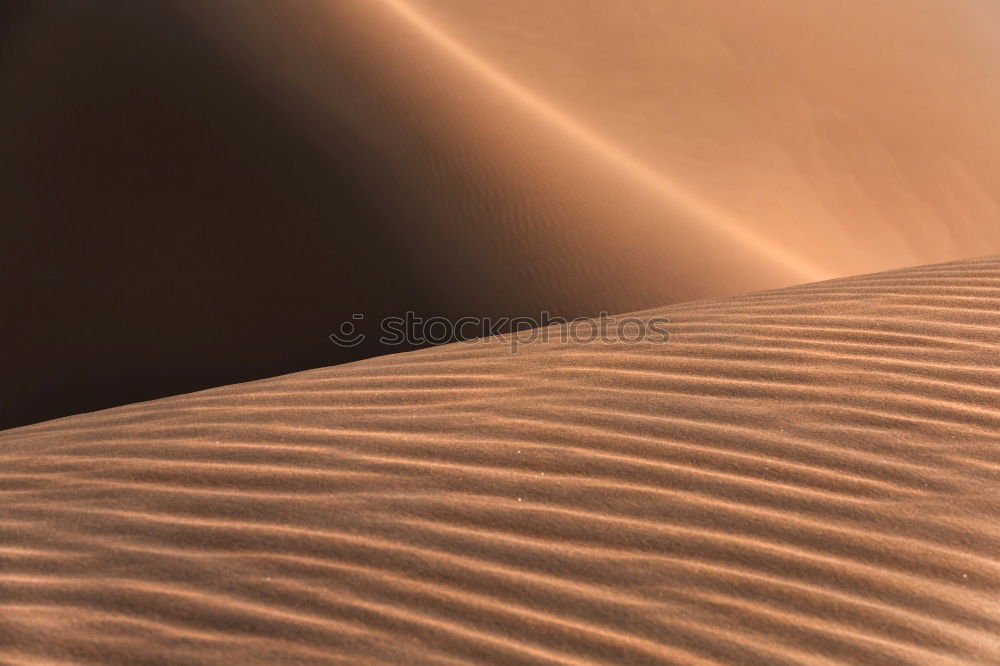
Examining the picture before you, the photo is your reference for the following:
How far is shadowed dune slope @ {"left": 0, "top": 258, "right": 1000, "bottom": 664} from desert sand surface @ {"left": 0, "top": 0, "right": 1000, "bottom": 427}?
3.68 metres

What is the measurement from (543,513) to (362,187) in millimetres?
5620

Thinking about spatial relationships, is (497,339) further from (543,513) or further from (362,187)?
(362,187)

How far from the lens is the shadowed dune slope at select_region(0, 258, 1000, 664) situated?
2078 millimetres

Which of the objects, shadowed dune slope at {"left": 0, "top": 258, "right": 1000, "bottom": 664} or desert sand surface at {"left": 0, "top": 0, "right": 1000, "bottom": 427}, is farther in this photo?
desert sand surface at {"left": 0, "top": 0, "right": 1000, "bottom": 427}

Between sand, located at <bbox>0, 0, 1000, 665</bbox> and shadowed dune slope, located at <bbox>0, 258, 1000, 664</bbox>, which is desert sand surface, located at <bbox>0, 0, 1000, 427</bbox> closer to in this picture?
sand, located at <bbox>0, 0, 1000, 665</bbox>

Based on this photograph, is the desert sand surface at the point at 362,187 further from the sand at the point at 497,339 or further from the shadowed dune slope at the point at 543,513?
the shadowed dune slope at the point at 543,513


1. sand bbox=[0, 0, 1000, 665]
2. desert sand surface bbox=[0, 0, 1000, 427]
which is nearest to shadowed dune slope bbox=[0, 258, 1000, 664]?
sand bbox=[0, 0, 1000, 665]

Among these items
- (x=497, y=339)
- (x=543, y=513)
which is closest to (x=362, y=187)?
(x=497, y=339)

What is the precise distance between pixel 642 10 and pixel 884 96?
10.7 feet

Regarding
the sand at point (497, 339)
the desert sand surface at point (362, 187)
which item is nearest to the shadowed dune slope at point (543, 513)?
the sand at point (497, 339)

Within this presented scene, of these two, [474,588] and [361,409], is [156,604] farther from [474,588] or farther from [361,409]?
[361,409]

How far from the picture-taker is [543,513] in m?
2.44

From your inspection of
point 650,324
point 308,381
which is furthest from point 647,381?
point 308,381

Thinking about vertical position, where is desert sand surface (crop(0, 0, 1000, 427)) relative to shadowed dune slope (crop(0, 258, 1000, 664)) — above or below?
above
